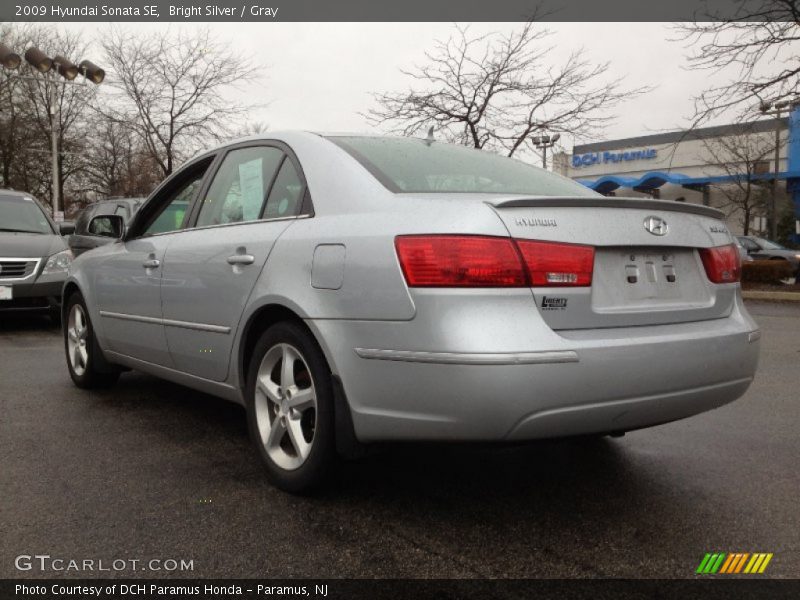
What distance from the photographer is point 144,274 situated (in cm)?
426

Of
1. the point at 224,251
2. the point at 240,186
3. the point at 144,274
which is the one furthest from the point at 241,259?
the point at 144,274

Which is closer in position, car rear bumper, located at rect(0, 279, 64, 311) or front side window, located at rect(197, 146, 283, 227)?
front side window, located at rect(197, 146, 283, 227)

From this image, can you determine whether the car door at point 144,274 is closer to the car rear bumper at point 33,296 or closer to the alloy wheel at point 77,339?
the alloy wheel at point 77,339

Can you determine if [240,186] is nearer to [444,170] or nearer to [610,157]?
[444,170]

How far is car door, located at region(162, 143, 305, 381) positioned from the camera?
3.32 m

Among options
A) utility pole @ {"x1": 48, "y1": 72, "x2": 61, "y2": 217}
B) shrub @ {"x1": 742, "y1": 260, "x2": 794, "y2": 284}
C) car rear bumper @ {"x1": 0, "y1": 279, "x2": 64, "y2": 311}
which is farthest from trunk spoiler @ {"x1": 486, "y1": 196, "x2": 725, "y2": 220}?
utility pole @ {"x1": 48, "y1": 72, "x2": 61, "y2": 217}

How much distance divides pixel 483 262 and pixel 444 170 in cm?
93

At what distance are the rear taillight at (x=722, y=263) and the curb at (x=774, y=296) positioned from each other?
44.2 feet

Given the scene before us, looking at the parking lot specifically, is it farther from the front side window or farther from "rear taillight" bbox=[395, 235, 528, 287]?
the front side window

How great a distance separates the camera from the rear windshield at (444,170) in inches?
121

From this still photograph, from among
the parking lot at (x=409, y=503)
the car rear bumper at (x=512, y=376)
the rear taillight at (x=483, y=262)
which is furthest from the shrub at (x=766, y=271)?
the rear taillight at (x=483, y=262)

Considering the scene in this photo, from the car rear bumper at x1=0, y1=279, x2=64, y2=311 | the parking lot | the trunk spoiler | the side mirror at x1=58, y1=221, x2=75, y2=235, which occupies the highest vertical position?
the trunk spoiler

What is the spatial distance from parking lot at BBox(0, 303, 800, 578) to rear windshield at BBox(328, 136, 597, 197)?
110cm

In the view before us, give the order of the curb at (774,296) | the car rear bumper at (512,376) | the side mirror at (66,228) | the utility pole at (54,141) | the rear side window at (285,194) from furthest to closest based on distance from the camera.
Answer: the utility pole at (54,141), the curb at (774,296), the side mirror at (66,228), the rear side window at (285,194), the car rear bumper at (512,376)
